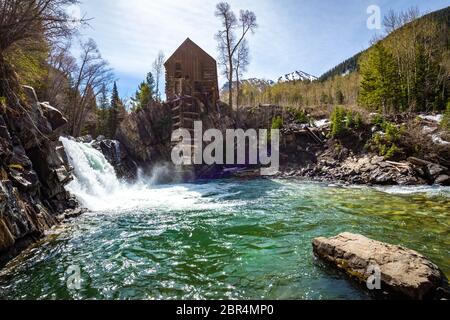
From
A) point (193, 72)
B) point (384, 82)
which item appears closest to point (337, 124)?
point (384, 82)

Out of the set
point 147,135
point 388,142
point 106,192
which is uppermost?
point 147,135

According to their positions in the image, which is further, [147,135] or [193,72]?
[193,72]

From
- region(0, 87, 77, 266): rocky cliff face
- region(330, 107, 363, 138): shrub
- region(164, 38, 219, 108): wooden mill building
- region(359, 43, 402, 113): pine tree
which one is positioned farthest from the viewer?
region(164, 38, 219, 108): wooden mill building

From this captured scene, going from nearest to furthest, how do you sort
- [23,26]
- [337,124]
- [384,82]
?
[23,26]
[337,124]
[384,82]

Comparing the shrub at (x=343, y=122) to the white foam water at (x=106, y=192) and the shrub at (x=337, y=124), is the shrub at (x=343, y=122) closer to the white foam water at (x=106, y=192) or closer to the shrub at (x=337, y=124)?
the shrub at (x=337, y=124)

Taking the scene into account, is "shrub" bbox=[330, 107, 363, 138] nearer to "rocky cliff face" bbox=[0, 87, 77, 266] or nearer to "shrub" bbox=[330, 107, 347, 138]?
"shrub" bbox=[330, 107, 347, 138]

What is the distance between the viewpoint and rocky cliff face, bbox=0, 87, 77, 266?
7.11 meters

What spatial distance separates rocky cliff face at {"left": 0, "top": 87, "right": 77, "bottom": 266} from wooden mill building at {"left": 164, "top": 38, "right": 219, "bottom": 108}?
19616 millimetres

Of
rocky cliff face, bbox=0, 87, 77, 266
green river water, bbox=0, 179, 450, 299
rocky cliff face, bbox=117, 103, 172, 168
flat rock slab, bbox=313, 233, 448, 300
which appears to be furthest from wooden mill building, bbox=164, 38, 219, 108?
flat rock slab, bbox=313, 233, 448, 300

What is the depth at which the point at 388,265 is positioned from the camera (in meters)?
4.79

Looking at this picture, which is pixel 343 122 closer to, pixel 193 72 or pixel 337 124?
pixel 337 124

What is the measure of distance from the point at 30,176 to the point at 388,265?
33.4 ft

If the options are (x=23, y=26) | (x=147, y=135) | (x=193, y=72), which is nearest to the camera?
(x=23, y=26)

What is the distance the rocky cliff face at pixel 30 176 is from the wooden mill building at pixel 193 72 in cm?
1962
